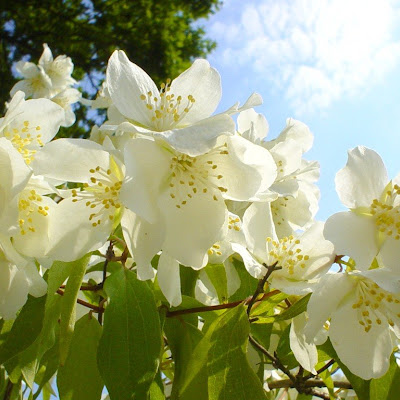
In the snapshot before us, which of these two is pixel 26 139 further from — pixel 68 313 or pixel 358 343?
pixel 358 343

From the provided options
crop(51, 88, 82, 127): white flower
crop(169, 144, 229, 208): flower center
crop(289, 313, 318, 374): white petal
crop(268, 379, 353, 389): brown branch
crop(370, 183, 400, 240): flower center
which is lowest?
crop(268, 379, 353, 389): brown branch

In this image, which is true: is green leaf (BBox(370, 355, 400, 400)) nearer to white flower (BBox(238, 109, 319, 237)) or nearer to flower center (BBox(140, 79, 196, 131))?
white flower (BBox(238, 109, 319, 237))

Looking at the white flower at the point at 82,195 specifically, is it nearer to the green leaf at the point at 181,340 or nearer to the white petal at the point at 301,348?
the green leaf at the point at 181,340

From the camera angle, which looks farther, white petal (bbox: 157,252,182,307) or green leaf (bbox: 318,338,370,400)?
green leaf (bbox: 318,338,370,400)

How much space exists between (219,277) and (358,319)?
1.08 feet

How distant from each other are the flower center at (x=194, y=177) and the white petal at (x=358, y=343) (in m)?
0.41

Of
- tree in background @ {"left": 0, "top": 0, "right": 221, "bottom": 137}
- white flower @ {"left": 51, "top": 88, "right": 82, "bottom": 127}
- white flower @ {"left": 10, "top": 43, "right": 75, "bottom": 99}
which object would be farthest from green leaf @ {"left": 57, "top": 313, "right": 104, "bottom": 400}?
tree in background @ {"left": 0, "top": 0, "right": 221, "bottom": 137}

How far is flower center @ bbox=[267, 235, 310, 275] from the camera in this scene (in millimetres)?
1146

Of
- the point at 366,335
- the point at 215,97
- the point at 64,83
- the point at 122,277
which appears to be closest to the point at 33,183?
the point at 122,277

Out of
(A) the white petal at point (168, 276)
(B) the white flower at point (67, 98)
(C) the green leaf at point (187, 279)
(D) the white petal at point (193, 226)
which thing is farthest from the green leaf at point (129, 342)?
(B) the white flower at point (67, 98)

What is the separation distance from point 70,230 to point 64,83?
10.4 ft

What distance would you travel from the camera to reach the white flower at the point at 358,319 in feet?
3.40

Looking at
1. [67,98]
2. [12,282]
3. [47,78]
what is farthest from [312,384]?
[47,78]

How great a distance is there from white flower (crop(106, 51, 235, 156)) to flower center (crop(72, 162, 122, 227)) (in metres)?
0.12
